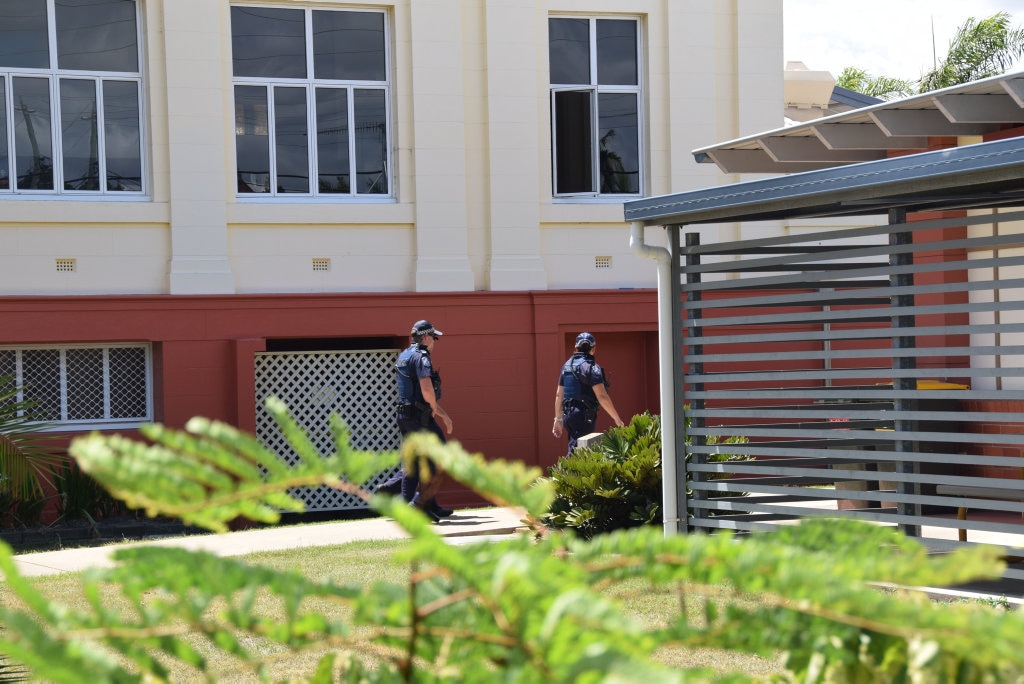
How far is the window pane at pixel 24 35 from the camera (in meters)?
Answer: 14.4

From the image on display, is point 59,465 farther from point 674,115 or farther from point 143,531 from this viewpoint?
point 674,115

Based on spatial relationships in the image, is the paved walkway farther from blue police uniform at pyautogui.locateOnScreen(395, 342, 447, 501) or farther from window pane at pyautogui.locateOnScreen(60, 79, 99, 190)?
window pane at pyautogui.locateOnScreen(60, 79, 99, 190)

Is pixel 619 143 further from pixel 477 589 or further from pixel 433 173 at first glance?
pixel 477 589

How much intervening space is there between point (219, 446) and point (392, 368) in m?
13.8

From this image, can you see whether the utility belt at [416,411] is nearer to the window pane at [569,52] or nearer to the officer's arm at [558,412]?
the officer's arm at [558,412]

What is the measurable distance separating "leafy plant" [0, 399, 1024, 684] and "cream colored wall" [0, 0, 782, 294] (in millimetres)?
13240

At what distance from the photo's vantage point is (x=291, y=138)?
15.6 metres

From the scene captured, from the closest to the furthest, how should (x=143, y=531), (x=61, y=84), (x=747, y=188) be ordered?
(x=747, y=188)
(x=143, y=531)
(x=61, y=84)

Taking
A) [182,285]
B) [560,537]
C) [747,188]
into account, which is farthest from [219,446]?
[182,285]

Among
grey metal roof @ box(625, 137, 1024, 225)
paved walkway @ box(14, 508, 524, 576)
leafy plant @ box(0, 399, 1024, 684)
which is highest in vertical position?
grey metal roof @ box(625, 137, 1024, 225)

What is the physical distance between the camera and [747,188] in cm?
846

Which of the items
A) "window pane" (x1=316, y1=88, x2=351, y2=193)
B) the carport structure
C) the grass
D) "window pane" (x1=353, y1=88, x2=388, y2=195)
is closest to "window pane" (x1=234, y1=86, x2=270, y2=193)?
"window pane" (x1=316, y1=88, x2=351, y2=193)

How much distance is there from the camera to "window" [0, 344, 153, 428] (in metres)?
14.6

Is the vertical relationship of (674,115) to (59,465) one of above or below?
above
